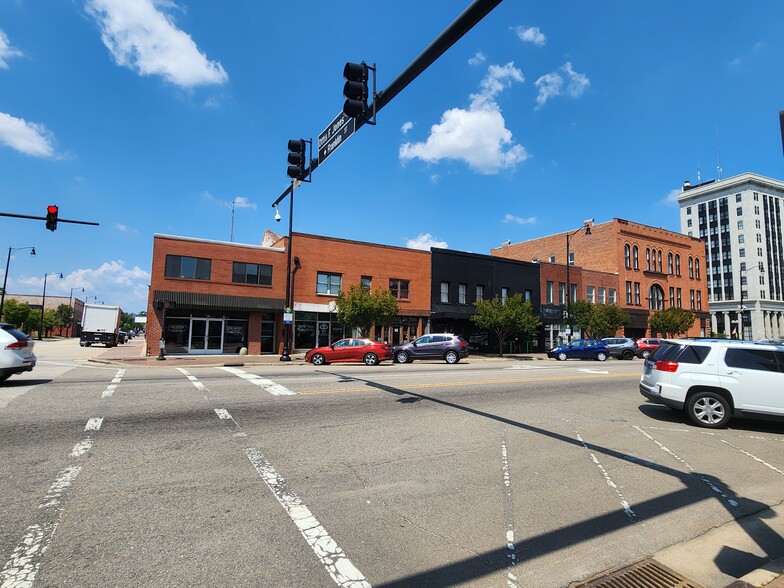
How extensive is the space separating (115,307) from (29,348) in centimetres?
3360

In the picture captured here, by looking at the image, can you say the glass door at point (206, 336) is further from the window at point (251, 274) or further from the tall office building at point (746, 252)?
the tall office building at point (746, 252)

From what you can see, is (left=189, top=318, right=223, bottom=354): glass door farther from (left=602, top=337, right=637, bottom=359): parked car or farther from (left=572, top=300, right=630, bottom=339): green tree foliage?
(left=572, top=300, right=630, bottom=339): green tree foliage

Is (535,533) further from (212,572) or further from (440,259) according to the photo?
(440,259)

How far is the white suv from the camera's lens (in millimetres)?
7895

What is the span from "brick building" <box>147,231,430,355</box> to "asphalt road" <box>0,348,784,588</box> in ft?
61.8

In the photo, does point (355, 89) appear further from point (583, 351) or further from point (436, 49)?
point (583, 351)

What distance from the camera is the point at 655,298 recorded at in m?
51.2

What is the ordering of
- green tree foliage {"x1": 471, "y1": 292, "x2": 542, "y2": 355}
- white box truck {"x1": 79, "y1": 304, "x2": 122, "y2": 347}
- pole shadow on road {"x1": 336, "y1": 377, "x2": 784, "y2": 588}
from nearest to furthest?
1. pole shadow on road {"x1": 336, "y1": 377, "x2": 784, "y2": 588}
2. green tree foliage {"x1": 471, "y1": 292, "x2": 542, "y2": 355}
3. white box truck {"x1": 79, "y1": 304, "x2": 122, "y2": 347}

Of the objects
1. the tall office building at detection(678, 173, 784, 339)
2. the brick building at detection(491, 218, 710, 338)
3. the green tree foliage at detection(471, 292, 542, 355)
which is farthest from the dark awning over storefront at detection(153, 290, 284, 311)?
the tall office building at detection(678, 173, 784, 339)

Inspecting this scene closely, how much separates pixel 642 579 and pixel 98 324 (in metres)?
47.6

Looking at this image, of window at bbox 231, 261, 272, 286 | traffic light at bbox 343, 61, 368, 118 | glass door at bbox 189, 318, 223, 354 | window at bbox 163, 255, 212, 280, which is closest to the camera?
traffic light at bbox 343, 61, 368, 118

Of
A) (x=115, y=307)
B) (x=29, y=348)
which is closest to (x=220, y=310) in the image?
(x=29, y=348)

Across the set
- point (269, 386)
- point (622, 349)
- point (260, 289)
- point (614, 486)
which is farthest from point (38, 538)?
point (622, 349)

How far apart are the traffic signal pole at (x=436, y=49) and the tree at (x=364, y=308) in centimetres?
1905
